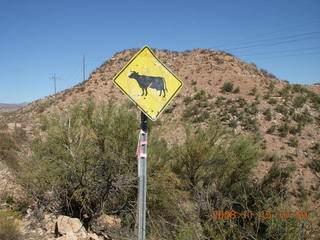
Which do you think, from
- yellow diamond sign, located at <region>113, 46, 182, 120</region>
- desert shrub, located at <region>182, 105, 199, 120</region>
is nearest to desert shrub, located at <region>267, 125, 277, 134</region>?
desert shrub, located at <region>182, 105, 199, 120</region>

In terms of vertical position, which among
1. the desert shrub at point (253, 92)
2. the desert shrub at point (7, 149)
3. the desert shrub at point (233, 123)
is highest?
the desert shrub at point (253, 92)

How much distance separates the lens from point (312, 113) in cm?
1355

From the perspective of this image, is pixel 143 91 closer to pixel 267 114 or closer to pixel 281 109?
pixel 267 114

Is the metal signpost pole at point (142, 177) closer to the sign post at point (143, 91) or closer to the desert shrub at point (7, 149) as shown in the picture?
the sign post at point (143, 91)

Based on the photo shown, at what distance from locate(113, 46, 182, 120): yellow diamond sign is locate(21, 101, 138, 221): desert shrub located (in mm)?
2364

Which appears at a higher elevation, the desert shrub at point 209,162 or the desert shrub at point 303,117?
the desert shrub at point 303,117

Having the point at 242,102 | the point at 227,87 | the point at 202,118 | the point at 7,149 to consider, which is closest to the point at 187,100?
the point at 202,118

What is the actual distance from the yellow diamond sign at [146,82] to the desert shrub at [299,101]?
14792 mm

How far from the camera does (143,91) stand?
244cm

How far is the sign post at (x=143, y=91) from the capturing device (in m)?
2.39

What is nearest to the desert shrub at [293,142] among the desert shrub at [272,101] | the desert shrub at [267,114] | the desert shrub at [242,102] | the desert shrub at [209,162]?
the desert shrub at [267,114]

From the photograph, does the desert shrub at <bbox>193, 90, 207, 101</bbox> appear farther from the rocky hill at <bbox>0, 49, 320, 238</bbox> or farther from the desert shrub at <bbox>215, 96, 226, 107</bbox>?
the desert shrub at <bbox>215, 96, 226, 107</bbox>

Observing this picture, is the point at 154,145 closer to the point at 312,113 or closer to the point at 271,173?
the point at 271,173

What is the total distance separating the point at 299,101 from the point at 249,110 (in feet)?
12.4
